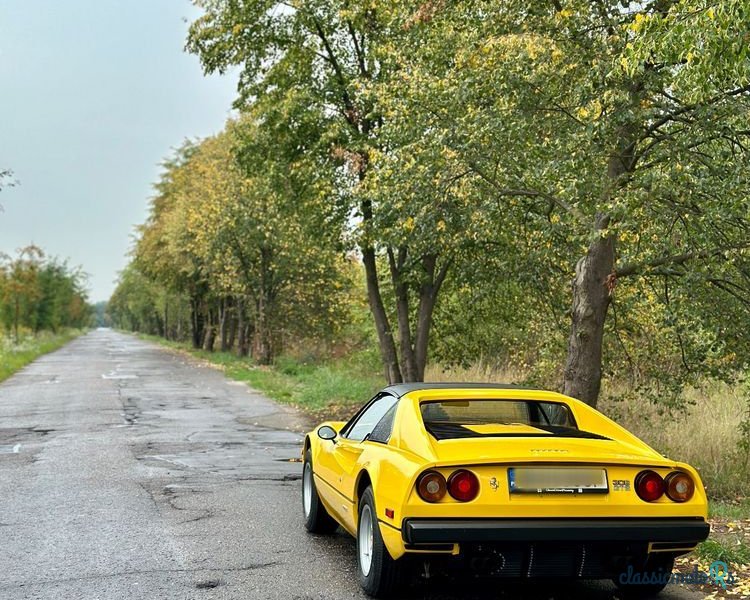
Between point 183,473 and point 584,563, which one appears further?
point 183,473

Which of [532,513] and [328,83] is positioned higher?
[328,83]

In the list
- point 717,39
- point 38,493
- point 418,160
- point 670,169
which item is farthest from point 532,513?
point 418,160

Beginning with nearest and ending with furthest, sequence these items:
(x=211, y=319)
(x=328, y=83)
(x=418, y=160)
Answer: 1. (x=418, y=160)
2. (x=328, y=83)
3. (x=211, y=319)

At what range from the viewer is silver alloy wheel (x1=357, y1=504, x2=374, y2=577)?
5169 millimetres

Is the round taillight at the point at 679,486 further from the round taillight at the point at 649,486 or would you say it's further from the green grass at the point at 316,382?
the green grass at the point at 316,382

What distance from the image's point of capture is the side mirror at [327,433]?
649 centimetres

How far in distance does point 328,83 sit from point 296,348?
70.0 feet

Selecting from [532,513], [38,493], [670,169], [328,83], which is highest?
[328,83]

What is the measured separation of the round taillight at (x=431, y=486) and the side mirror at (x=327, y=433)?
6.42ft

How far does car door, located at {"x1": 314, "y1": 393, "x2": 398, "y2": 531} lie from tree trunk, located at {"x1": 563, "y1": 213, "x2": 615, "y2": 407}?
4558 millimetres

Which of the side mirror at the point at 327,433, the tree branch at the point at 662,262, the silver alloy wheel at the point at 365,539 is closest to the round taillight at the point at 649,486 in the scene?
the silver alloy wheel at the point at 365,539

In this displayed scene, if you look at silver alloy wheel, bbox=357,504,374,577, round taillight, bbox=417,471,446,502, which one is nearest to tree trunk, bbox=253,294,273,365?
silver alloy wheel, bbox=357,504,374,577

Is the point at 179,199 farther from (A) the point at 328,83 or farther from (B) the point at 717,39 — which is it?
(B) the point at 717,39

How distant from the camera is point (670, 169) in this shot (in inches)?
318
